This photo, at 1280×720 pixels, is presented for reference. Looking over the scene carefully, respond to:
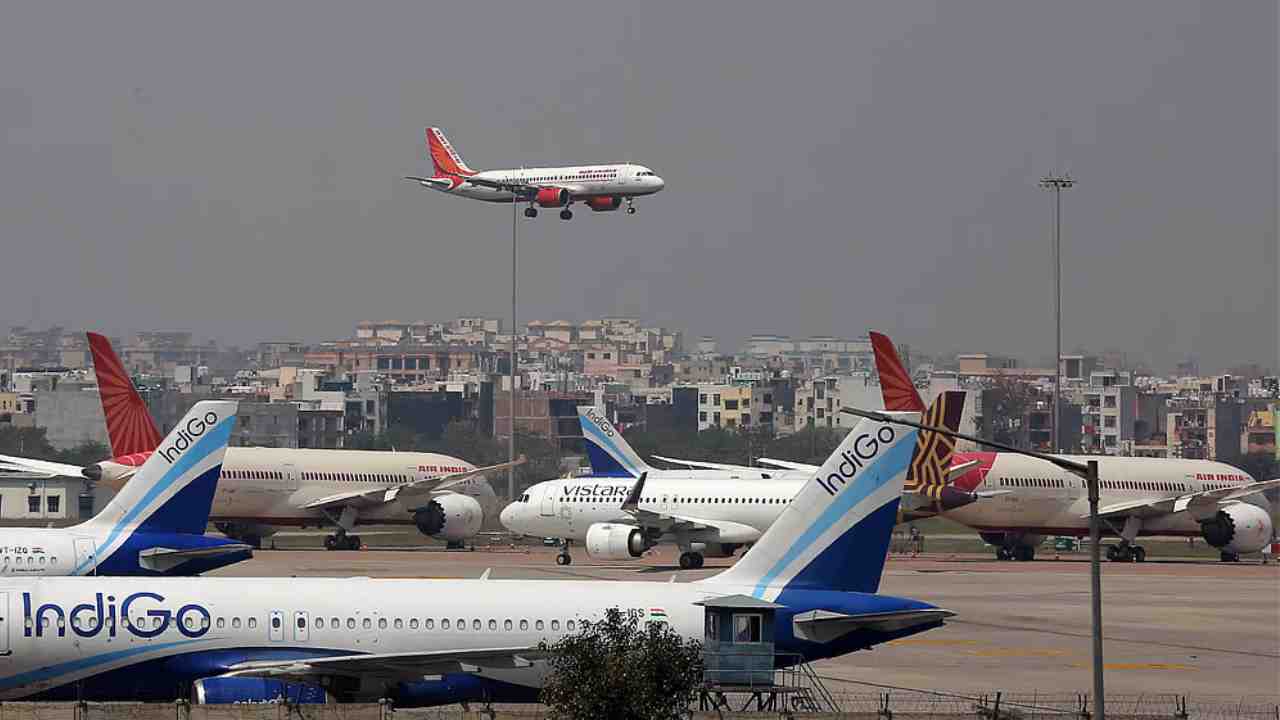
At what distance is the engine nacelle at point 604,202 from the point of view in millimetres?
165875

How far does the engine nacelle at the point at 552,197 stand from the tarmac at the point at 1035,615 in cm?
5633

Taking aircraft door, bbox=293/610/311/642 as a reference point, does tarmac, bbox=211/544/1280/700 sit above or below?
below

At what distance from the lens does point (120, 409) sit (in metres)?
101

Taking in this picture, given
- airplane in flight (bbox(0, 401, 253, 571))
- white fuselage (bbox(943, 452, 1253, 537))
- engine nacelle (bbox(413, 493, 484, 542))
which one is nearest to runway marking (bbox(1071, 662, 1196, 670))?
airplane in flight (bbox(0, 401, 253, 571))

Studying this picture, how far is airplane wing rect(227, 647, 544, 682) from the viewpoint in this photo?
35.8 meters

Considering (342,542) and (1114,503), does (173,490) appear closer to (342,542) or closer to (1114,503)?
(342,542)

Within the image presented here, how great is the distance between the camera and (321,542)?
4727 inches

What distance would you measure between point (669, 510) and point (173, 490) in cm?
4714

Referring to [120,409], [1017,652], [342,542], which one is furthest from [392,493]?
[1017,652]

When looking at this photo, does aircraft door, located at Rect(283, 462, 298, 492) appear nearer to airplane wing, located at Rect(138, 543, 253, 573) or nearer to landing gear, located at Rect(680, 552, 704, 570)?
landing gear, located at Rect(680, 552, 704, 570)

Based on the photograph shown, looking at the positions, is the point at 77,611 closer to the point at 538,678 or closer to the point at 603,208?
the point at 538,678

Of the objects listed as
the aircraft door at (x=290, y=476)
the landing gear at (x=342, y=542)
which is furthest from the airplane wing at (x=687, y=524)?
the aircraft door at (x=290, y=476)

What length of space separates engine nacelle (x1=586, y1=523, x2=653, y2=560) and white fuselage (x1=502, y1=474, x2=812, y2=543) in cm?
300

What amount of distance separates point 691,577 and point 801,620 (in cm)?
3909
